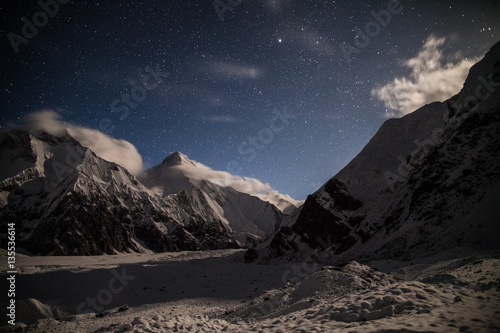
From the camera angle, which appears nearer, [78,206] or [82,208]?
[78,206]

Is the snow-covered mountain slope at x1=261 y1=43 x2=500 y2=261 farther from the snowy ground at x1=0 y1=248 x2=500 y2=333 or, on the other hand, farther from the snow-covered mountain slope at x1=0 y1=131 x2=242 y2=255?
the snow-covered mountain slope at x1=0 y1=131 x2=242 y2=255

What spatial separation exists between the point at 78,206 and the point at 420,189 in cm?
14177

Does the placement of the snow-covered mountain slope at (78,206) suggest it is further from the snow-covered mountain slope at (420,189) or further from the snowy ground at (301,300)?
the snow-covered mountain slope at (420,189)

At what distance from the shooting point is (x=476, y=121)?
3422 cm

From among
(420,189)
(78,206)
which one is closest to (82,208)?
(78,206)

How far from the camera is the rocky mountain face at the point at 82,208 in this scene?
111000 mm

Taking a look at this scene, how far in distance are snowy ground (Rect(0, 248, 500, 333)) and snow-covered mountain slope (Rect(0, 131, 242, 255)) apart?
99879 mm

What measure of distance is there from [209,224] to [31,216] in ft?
367

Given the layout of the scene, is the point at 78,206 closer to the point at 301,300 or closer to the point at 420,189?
the point at 301,300

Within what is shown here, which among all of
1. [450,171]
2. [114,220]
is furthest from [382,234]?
[114,220]

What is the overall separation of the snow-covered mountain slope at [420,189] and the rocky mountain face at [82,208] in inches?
4007

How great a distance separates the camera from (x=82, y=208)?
118125 millimetres

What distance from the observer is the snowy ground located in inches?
261

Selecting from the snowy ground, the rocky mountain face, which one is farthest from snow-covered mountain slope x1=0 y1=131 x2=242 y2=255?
the snowy ground
